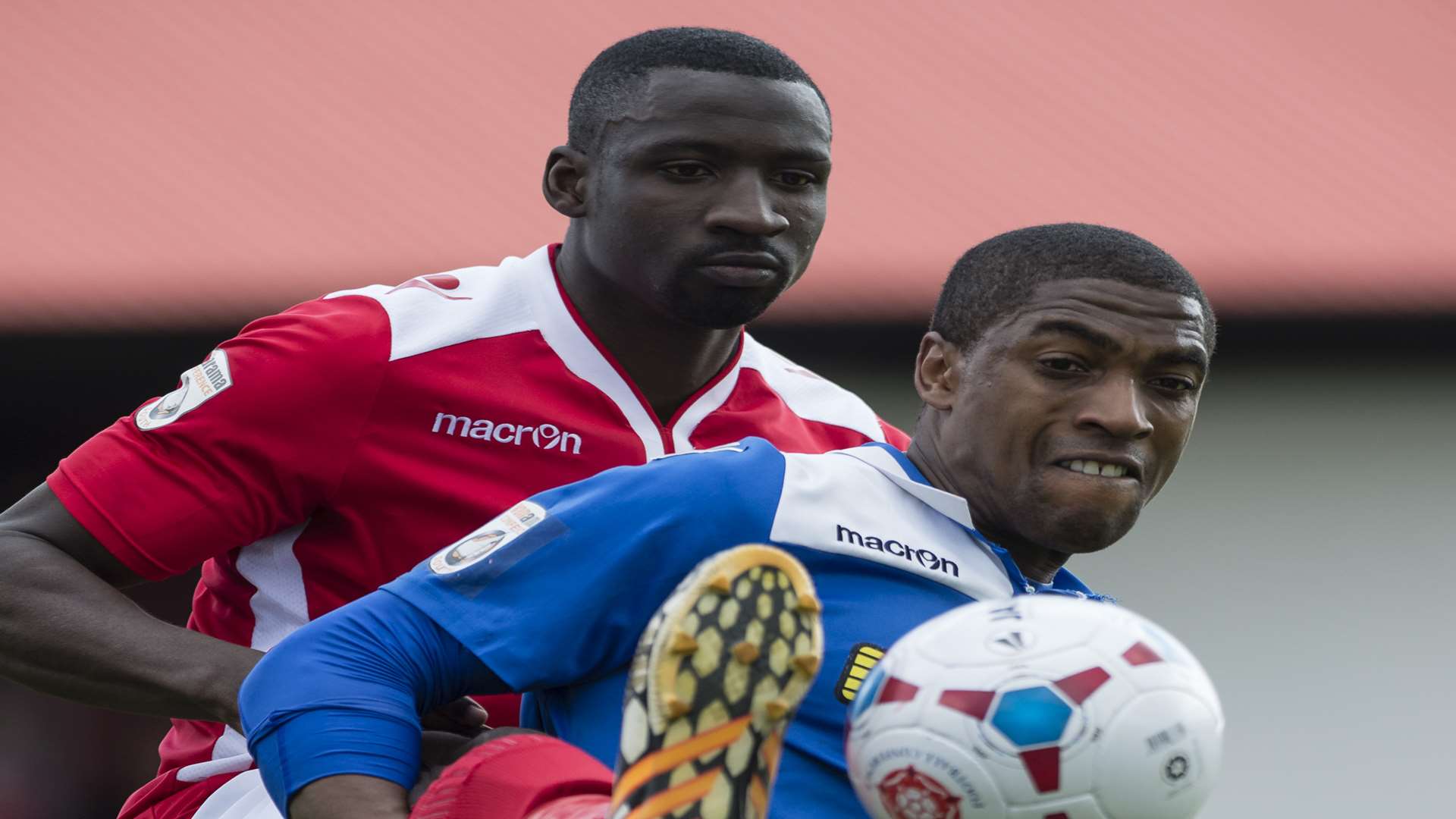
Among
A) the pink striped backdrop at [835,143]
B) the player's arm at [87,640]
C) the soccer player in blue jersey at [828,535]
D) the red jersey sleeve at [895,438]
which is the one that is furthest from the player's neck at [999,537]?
the pink striped backdrop at [835,143]

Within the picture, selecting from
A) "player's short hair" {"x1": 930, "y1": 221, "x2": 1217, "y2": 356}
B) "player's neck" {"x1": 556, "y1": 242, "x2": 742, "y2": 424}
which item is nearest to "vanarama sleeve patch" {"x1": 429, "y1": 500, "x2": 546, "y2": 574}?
"player's short hair" {"x1": 930, "y1": 221, "x2": 1217, "y2": 356}

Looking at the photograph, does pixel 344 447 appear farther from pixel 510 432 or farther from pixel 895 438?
pixel 895 438

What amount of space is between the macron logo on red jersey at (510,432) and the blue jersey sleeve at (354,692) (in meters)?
0.88

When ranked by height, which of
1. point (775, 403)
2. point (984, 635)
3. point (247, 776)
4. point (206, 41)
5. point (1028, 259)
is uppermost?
point (206, 41)

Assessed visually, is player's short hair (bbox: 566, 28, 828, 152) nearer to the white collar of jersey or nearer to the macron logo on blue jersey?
the white collar of jersey

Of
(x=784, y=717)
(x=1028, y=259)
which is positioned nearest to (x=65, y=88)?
(x=1028, y=259)

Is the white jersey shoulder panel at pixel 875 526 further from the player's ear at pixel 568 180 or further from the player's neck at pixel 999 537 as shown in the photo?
the player's ear at pixel 568 180

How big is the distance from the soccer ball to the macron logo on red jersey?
5.03 ft

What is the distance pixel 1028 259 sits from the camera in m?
3.13

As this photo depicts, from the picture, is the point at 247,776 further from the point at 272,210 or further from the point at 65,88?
the point at 65,88

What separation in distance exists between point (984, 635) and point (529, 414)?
1.59 metres

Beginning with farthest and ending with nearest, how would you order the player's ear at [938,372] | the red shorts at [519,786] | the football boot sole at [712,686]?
the player's ear at [938,372] → the red shorts at [519,786] → the football boot sole at [712,686]

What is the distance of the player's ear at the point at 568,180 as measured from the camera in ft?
12.9

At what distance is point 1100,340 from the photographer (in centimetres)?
295
